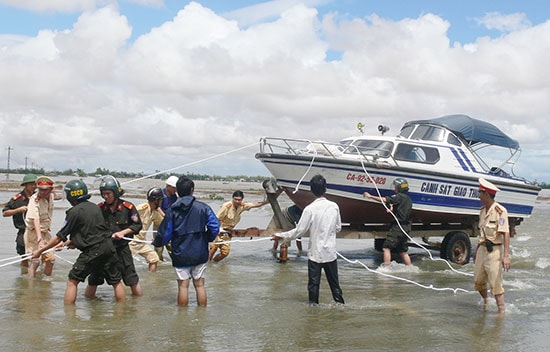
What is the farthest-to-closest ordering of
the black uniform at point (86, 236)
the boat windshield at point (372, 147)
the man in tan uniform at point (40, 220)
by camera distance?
the boat windshield at point (372, 147) < the man in tan uniform at point (40, 220) < the black uniform at point (86, 236)

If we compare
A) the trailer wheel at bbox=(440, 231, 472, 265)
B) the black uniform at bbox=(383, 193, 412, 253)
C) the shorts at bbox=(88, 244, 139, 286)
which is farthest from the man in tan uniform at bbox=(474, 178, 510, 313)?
the trailer wheel at bbox=(440, 231, 472, 265)

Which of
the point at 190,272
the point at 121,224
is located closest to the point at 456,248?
the point at 190,272

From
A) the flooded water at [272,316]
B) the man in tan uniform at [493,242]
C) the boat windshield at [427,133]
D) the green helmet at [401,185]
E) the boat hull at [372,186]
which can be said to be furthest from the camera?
the boat windshield at [427,133]

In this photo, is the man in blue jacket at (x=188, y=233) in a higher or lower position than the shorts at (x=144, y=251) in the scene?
higher

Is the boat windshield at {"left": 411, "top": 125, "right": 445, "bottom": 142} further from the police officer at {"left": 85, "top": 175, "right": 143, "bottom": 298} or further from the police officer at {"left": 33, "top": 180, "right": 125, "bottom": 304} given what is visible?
the police officer at {"left": 33, "top": 180, "right": 125, "bottom": 304}

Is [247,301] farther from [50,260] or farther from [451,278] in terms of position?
[451,278]

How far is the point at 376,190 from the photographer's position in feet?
39.2

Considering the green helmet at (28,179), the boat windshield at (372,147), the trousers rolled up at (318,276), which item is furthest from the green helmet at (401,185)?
the green helmet at (28,179)

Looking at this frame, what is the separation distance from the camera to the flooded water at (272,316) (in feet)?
19.7

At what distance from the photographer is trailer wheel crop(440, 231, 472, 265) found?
12938 mm

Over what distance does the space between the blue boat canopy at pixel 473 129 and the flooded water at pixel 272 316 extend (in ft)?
13.1

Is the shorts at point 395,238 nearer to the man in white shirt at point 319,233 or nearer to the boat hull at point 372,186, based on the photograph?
the boat hull at point 372,186

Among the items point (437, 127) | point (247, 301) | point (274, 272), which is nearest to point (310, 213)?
point (247, 301)

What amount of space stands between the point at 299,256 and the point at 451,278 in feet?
11.6
